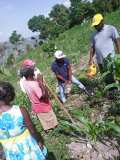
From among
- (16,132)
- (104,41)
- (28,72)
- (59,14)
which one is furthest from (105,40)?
(59,14)

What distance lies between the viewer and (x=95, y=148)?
6582 mm

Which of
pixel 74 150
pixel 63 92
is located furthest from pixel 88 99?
pixel 74 150

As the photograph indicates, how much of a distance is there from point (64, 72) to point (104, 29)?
1631 mm

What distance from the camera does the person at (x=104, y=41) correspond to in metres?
7.89

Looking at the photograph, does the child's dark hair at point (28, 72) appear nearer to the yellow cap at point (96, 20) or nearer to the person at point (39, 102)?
the person at point (39, 102)

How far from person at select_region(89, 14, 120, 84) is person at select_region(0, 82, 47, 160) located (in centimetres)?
339

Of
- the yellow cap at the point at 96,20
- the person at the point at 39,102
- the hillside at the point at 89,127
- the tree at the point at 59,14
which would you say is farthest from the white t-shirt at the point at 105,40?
the tree at the point at 59,14

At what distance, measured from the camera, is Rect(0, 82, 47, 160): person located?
A: 14.5ft

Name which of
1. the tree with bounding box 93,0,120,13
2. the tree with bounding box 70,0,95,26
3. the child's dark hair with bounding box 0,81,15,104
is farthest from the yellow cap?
the tree with bounding box 70,0,95,26

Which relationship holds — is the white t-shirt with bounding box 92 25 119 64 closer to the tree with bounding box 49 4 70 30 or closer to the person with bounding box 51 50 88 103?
the person with bounding box 51 50 88 103

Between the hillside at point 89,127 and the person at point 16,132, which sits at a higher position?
the person at point 16,132

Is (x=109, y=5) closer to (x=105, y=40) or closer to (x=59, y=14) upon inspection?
(x=105, y=40)

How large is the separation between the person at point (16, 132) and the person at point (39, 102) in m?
2.52

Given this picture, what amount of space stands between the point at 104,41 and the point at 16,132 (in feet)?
12.8
